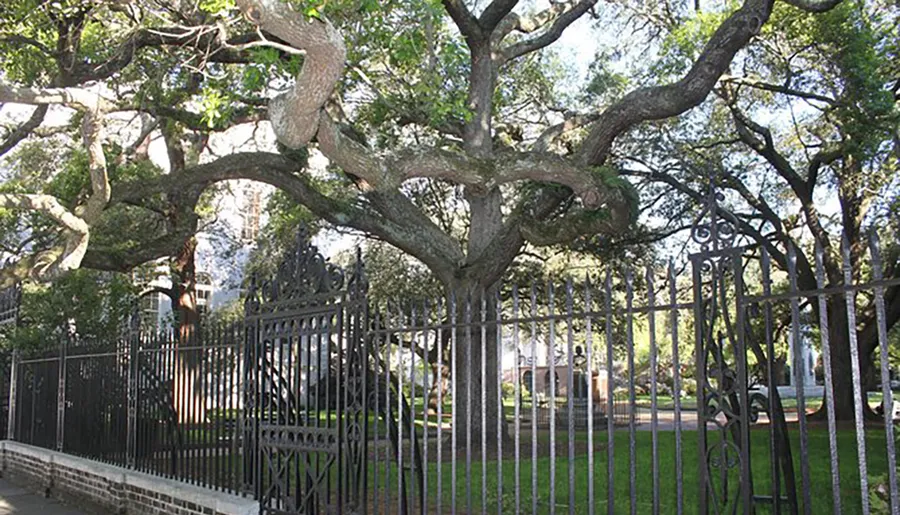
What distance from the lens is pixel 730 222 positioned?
4.85 meters

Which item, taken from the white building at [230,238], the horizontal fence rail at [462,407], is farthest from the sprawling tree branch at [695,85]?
the white building at [230,238]

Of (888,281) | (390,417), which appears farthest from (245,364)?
(888,281)

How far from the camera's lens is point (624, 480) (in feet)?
39.3

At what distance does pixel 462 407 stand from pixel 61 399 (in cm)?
694

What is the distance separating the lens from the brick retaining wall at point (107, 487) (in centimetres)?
881

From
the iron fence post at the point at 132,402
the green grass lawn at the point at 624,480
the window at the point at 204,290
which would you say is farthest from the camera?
the window at the point at 204,290

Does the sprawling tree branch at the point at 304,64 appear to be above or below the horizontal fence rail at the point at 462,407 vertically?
above

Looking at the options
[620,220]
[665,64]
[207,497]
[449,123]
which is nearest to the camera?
[207,497]

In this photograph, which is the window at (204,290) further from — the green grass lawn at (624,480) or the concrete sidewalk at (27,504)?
the green grass lawn at (624,480)

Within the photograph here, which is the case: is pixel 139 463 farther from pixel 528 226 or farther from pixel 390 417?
pixel 528 226

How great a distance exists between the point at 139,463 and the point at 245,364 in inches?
138

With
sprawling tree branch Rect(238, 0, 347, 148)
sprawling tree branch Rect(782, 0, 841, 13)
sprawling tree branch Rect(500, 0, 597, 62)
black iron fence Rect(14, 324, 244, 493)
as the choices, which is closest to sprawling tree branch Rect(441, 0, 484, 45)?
sprawling tree branch Rect(500, 0, 597, 62)

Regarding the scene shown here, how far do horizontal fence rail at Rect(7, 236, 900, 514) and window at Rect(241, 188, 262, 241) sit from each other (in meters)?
12.9

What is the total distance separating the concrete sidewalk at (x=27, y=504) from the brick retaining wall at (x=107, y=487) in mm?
149
